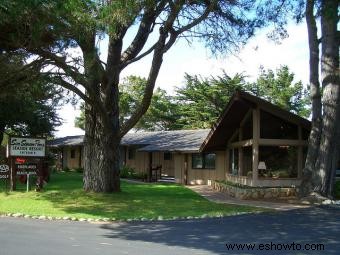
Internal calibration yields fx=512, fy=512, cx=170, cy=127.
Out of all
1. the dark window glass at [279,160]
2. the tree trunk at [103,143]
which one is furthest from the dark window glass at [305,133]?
the tree trunk at [103,143]

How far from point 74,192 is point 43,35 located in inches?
319

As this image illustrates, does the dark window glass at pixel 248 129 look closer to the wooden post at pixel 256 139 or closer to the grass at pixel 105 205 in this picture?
the wooden post at pixel 256 139

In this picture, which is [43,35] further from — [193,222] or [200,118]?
[200,118]

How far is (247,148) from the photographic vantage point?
80.0ft

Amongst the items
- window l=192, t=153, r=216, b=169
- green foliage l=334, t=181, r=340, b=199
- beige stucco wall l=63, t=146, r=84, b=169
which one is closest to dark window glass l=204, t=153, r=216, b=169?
window l=192, t=153, r=216, b=169

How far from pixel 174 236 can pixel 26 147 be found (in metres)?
13.1

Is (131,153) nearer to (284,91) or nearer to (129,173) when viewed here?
(129,173)

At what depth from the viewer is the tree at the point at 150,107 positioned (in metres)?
58.0

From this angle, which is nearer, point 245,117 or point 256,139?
point 256,139

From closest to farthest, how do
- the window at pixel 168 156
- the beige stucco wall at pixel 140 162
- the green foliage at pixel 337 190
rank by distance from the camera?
the green foliage at pixel 337 190
the window at pixel 168 156
the beige stucco wall at pixel 140 162

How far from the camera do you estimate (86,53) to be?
50.9 ft

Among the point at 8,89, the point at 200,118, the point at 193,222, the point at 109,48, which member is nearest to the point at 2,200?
the point at 8,89

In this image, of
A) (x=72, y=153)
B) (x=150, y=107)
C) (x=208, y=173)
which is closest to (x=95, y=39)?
(x=208, y=173)

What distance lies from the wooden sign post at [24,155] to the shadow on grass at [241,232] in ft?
33.6
